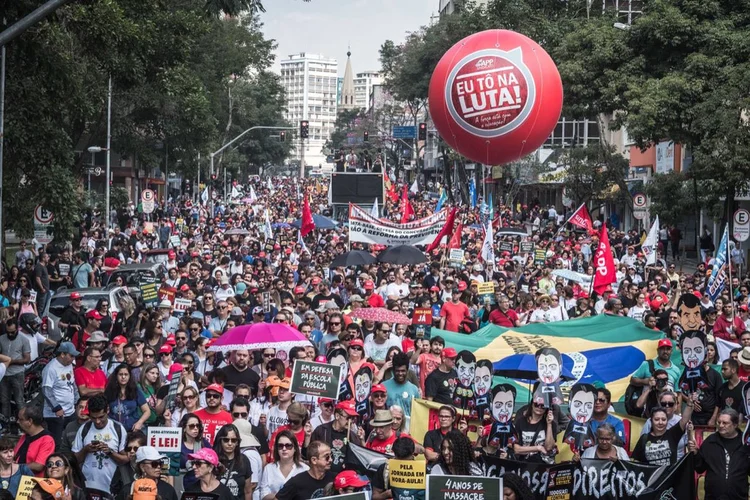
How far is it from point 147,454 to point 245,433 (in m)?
1.86

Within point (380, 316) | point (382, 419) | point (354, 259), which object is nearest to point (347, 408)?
point (382, 419)

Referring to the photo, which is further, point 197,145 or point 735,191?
point 197,145

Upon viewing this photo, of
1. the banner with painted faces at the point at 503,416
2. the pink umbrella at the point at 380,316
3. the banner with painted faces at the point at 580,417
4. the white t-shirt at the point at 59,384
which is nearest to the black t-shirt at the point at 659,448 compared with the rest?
the banner with painted faces at the point at 580,417

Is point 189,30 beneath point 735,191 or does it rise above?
above

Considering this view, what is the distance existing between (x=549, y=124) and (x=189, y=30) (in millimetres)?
12921

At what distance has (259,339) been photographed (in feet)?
43.5

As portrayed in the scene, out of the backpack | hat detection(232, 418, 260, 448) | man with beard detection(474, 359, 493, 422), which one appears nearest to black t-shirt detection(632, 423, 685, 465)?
man with beard detection(474, 359, 493, 422)

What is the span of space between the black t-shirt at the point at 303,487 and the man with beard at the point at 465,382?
3281 mm

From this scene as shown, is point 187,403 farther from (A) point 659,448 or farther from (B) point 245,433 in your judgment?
(A) point 659,448

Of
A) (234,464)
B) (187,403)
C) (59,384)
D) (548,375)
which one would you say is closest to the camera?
(234,464)

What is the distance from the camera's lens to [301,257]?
99.3 ft

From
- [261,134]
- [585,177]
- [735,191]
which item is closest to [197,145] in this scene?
[585,177]

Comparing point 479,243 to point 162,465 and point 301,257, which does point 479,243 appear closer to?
point 301,257

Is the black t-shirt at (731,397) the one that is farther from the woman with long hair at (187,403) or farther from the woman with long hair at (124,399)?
the woman with long hair at (124,399)
